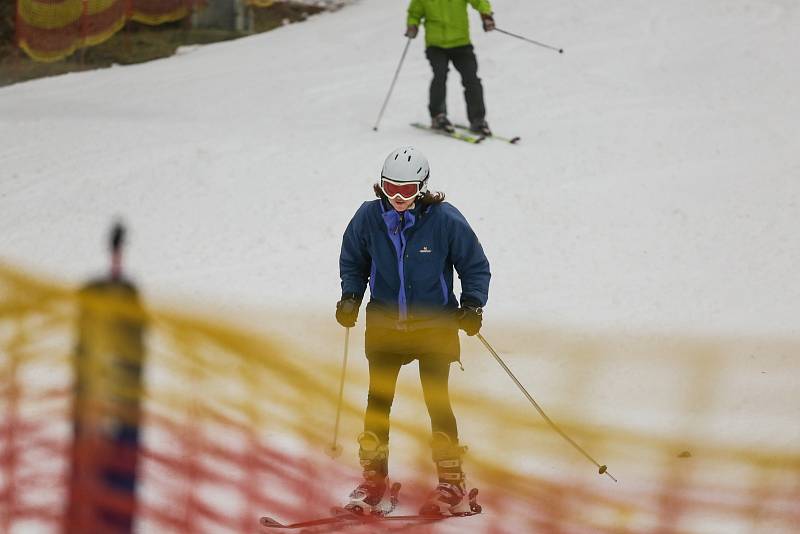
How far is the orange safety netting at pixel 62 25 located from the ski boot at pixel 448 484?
1099cm

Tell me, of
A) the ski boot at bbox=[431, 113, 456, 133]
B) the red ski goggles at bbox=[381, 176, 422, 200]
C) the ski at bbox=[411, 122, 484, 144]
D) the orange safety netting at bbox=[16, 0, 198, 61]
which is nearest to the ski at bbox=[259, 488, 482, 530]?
the red ski goggles at bbox=[381, 176, 422, 200]

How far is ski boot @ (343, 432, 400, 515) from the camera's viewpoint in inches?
179

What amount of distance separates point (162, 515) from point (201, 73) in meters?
9.40

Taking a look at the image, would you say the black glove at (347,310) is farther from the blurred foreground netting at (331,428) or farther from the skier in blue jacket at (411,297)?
the blurred foreground netting at (331,428)

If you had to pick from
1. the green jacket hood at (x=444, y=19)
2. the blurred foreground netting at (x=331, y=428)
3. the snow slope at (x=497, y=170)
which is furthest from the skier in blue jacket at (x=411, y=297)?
the green jacket hood at (x=444, y=19)

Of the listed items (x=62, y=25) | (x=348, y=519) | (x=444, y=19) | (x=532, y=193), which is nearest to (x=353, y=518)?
(x=348, y=519)

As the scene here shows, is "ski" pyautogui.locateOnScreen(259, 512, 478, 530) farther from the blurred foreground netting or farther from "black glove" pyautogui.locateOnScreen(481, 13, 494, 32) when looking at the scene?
"black glove" pyautogui.locateOnScreen(481, 13, 494, 32)

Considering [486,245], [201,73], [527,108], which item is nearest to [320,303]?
[486,245]

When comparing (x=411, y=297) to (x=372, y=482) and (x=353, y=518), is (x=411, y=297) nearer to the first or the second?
(x=372, y=482)

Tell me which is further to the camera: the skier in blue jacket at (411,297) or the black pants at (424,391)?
the black pants at (424,391)

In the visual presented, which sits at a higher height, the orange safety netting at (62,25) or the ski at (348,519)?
the orange safety netting at (62,25)

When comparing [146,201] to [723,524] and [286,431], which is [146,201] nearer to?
[286,431]

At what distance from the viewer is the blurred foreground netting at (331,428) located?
374 cm

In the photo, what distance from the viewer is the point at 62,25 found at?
13.7m
